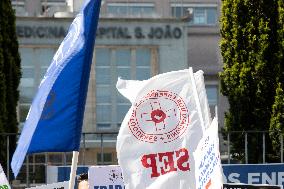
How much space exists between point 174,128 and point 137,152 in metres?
0.43

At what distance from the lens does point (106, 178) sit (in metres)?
10.9

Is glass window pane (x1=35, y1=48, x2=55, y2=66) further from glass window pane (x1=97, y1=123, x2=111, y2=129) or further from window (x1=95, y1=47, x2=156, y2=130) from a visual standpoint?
glass window pane (x1=97, y1=123, x2=111, y2=129)

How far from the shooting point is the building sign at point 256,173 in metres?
12.3

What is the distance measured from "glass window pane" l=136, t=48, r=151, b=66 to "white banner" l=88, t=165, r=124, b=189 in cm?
2199

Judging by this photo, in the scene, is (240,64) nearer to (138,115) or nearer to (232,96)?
(232,96)

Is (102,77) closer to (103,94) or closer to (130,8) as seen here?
(103,94)

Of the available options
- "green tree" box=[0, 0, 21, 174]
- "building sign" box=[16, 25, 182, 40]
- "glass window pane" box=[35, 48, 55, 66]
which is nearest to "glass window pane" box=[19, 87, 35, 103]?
"glass window pane" box=[35, 48, 55, 66]

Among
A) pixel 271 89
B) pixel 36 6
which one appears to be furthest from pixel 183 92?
pixel 36 6

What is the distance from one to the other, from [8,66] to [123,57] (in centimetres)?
1596

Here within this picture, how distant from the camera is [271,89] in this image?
16.0 metres

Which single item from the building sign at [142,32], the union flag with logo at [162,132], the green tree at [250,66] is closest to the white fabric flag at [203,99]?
the union flag with logo at [162,132]

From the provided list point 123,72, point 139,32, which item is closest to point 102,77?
point 123,72

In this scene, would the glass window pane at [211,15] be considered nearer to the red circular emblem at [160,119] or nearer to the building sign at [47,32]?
the building sign at [47,32]

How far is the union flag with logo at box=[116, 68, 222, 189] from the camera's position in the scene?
8.36 meters
